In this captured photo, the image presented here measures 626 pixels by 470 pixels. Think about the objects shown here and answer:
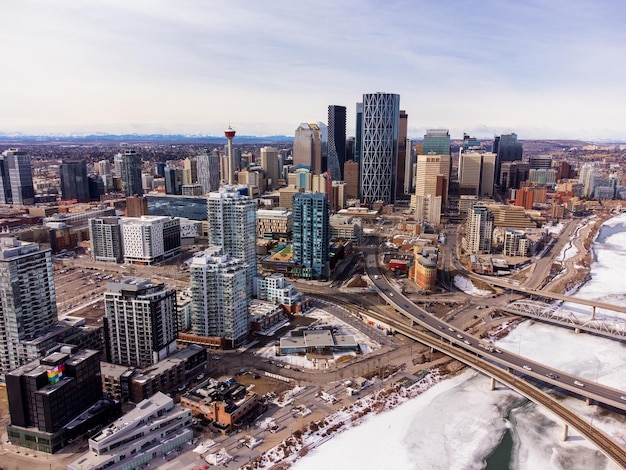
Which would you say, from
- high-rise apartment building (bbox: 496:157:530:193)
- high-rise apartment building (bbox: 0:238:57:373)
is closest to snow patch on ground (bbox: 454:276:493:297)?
high-rise apartment building (bbox: 0:238:57:373)

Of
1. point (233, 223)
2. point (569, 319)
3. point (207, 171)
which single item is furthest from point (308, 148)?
point (569, 319)

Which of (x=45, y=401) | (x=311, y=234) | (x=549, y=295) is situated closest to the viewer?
(x=45, y=401)

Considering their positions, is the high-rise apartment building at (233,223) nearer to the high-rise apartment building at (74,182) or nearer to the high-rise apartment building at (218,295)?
the high-rise apartment building at (218,295)

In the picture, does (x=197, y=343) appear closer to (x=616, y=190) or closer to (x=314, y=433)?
(x=314, y=433)

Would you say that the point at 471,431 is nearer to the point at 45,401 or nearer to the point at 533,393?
the point at 533,393

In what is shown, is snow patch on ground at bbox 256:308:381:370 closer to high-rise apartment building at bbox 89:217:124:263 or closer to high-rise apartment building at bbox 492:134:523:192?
high-rise apartment building at bbox 89:217:124:263
